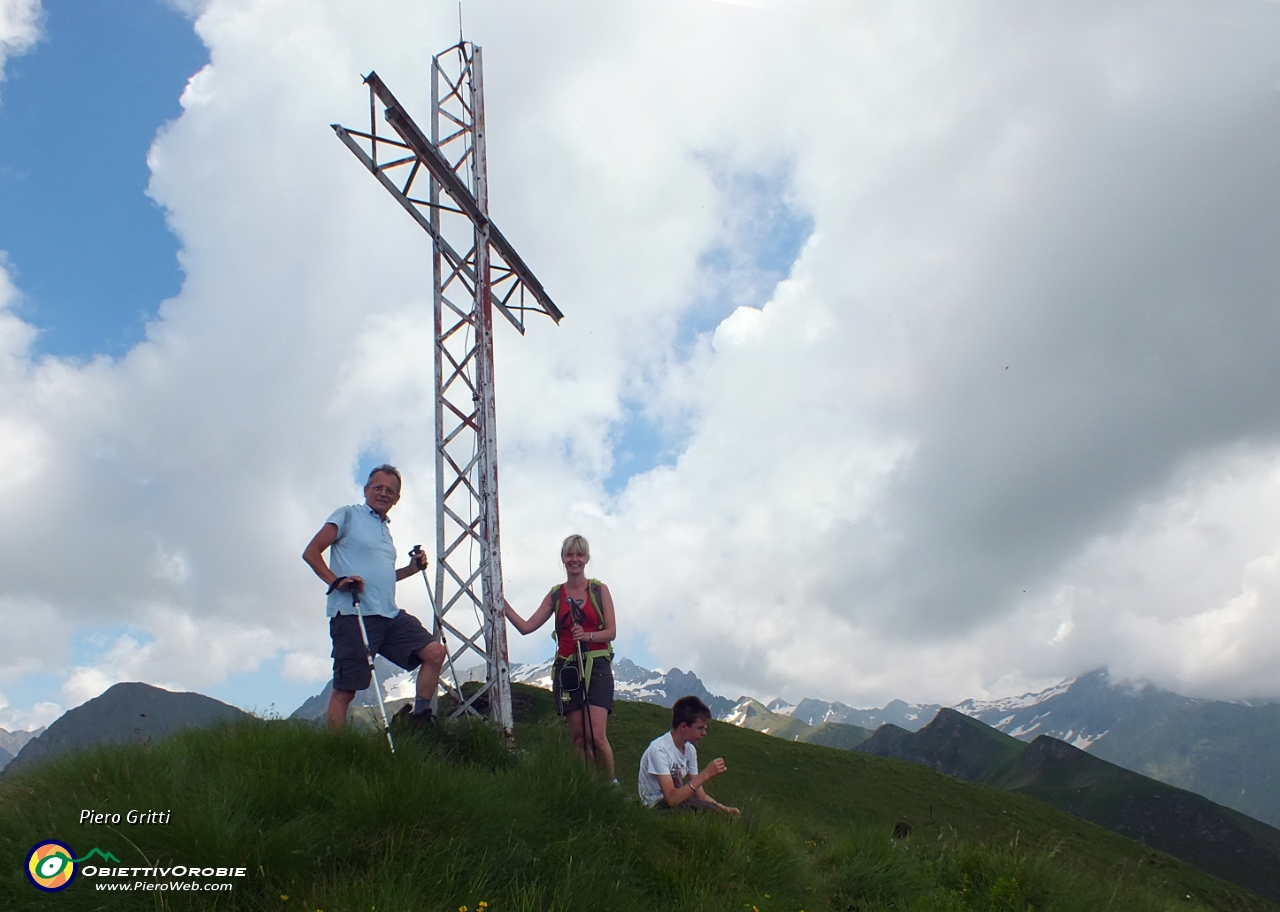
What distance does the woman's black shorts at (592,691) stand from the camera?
6.95 m

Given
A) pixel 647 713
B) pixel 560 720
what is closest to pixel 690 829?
pixel 560 720

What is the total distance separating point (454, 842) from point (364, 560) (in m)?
2.84

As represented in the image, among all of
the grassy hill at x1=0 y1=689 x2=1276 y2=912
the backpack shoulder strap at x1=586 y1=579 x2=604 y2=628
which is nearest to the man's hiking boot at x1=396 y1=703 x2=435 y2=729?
the grassy hill at x1=0 y1=689 x2=1276 y2=912

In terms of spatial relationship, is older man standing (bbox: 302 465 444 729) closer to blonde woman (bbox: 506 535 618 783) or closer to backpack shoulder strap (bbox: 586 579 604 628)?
blonde woman (bbox: 506 535 618 783)

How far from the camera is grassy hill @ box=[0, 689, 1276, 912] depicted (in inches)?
144

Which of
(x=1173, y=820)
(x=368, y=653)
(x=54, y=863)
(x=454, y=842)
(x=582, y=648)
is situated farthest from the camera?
(x=1173, y=820)

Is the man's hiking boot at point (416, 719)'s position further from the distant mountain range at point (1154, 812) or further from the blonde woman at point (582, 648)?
the distant mountain range at point (1154, 812)

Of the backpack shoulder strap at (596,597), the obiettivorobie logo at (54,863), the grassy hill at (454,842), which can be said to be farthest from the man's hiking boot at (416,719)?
the obiettivorobie logo at (54,863)

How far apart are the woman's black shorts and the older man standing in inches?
43.1

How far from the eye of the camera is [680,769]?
7.17 m

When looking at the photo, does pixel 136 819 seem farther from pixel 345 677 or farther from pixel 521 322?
pixel 521 322

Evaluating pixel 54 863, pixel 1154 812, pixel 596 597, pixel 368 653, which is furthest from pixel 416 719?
pixel 1154 812

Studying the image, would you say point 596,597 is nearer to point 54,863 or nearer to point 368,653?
point 368,653

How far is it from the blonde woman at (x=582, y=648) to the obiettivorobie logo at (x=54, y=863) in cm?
376
